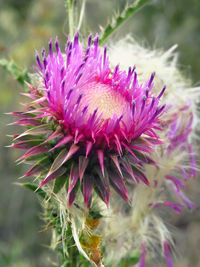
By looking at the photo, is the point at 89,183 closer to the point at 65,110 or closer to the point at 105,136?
the point at 105,136

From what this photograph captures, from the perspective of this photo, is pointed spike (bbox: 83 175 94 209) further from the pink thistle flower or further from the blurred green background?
the blurred green background

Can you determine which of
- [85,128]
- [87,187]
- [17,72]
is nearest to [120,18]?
[17,72]

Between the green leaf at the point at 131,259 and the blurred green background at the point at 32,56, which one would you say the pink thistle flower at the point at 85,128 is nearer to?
the green leaf at the point at 131,259

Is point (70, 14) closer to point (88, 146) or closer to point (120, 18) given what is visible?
point (120, 18)

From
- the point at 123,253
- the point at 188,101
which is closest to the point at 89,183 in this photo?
the point at 123,253

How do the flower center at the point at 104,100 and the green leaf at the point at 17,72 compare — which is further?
the green leaf at the point at 17,72

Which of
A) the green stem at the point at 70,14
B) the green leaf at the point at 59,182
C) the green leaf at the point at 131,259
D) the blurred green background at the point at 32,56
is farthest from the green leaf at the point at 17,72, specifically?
the blurred green background at the point at 32,56
